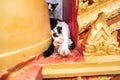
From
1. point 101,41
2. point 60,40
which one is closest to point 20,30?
point 60,40

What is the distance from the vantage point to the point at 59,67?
0.82 m

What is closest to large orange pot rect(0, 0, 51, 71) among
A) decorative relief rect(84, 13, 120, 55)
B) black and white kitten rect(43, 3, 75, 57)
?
black and white kitten rect(43, 3, 75, 57)

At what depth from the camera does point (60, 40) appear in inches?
34.6

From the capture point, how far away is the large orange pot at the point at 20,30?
0.73m

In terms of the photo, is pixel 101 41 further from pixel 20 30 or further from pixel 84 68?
pixel 20 30

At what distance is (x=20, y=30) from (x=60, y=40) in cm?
18

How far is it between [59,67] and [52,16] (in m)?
0.36

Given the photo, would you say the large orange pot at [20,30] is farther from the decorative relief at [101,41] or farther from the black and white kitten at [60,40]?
the decorative relief at [101,41]

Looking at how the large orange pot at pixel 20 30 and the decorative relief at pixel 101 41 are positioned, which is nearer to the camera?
the large orange pot at pixel 20 30

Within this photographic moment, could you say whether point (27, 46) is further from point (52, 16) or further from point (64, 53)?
point (52, 16)

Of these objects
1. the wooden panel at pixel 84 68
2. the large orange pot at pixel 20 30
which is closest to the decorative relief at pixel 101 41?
the wooden panel at pixel 84 68

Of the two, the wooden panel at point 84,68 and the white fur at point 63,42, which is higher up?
the white fur at point 63,42

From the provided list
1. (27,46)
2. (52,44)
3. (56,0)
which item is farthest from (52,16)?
(27,46)

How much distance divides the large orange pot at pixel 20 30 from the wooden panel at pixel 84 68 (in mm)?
86
